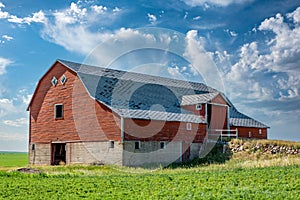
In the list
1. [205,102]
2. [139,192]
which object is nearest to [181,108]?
[205,102]

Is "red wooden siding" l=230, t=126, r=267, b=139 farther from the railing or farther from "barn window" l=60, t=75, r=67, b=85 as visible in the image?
"barn window" l=60, t=75, r=67, b=85

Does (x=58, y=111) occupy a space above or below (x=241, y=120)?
above

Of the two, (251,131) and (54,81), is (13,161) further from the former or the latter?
(251,131)

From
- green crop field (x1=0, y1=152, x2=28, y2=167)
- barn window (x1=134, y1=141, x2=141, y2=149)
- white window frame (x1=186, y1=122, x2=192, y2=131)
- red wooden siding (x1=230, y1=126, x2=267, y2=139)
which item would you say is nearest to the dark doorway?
barn window (x1=134, y1=141, x2=141, y2=149)

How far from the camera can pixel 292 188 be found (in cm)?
1220

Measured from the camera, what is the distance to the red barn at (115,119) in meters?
28.8

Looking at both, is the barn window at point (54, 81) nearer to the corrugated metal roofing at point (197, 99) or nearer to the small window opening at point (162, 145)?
the small window opening at point (162, 145)

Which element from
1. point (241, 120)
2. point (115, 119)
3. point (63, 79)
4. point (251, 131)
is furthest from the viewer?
point (251, 131)

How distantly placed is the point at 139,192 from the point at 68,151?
63.8ft

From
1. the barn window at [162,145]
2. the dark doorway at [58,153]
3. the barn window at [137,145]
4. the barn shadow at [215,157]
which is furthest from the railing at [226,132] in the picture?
the dark doorway at [58,153]

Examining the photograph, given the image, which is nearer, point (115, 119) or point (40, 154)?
point (115, 119)

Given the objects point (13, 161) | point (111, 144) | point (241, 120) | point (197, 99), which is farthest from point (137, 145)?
point (13, 161)

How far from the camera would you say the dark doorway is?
32.5m

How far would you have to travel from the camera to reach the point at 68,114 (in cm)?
3180
